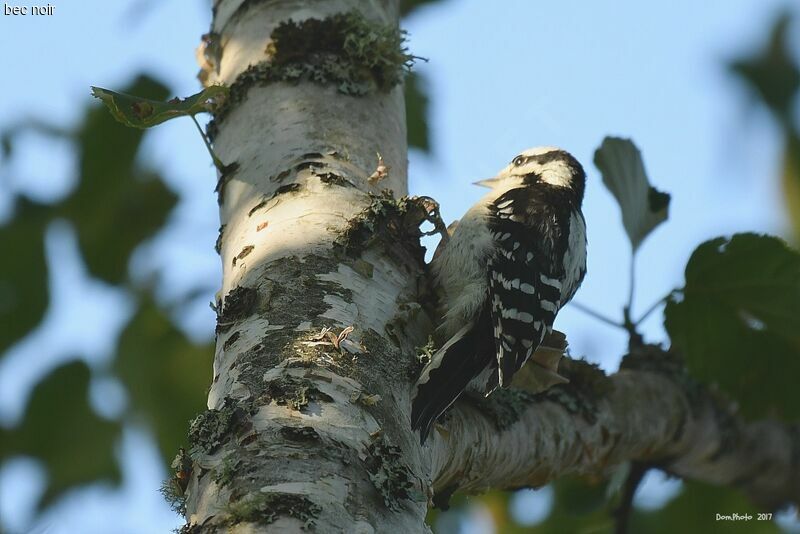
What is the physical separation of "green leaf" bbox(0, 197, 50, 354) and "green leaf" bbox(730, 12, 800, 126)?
443 cm

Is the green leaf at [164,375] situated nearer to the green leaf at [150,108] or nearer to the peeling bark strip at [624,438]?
the peeling bark strip at [624,438]

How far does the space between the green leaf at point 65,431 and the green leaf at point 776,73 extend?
14.6 ft

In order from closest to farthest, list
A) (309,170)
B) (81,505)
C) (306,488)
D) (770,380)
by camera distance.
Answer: (306,488)
(309,170)
(81,505)
(770,380)

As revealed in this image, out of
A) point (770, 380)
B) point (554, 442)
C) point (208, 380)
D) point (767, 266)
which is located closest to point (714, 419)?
point (770, 380)

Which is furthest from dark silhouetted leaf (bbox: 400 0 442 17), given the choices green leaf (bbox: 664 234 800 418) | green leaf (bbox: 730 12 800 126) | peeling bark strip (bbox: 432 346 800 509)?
green leaf (bbox: 730 12 800 126)

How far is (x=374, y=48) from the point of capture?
2.67 m

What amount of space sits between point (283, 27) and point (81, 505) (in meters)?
1.63

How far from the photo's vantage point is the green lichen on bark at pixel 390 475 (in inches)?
64.0

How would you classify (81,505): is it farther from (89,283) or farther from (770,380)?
(770,380)

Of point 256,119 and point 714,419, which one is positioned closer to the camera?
point 256,119

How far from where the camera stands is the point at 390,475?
1.65m

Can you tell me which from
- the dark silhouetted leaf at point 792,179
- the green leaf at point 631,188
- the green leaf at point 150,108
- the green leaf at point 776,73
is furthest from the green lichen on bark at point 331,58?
the green leaf at point 776,73

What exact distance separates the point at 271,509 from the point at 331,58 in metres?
1.52

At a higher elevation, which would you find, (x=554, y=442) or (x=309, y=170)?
(x=309, y=170)
